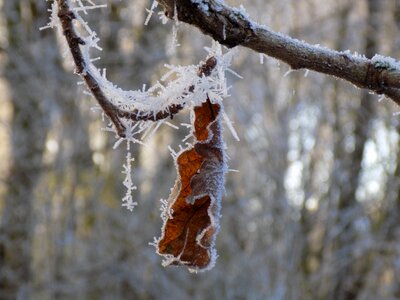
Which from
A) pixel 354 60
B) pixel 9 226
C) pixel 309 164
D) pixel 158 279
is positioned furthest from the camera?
pixel 158 279

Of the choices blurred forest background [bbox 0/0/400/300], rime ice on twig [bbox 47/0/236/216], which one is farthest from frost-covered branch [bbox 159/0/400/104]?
blurred forest background [bbox 0/0/400/300]

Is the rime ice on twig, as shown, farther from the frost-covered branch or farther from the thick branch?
the frost-covered branch

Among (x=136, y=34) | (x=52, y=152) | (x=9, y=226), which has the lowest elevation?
(x=9, y=226)

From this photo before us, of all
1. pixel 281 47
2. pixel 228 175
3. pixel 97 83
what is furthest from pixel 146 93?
pixel 228 175

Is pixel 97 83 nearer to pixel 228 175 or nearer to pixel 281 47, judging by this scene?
pixel 281 47

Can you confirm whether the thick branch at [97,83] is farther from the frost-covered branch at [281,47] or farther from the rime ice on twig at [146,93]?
the frost-covered branch at [281,47]

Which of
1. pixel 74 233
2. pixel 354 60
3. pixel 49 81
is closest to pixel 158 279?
pixel 74 233

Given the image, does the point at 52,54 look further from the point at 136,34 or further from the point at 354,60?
the point at 354,60
